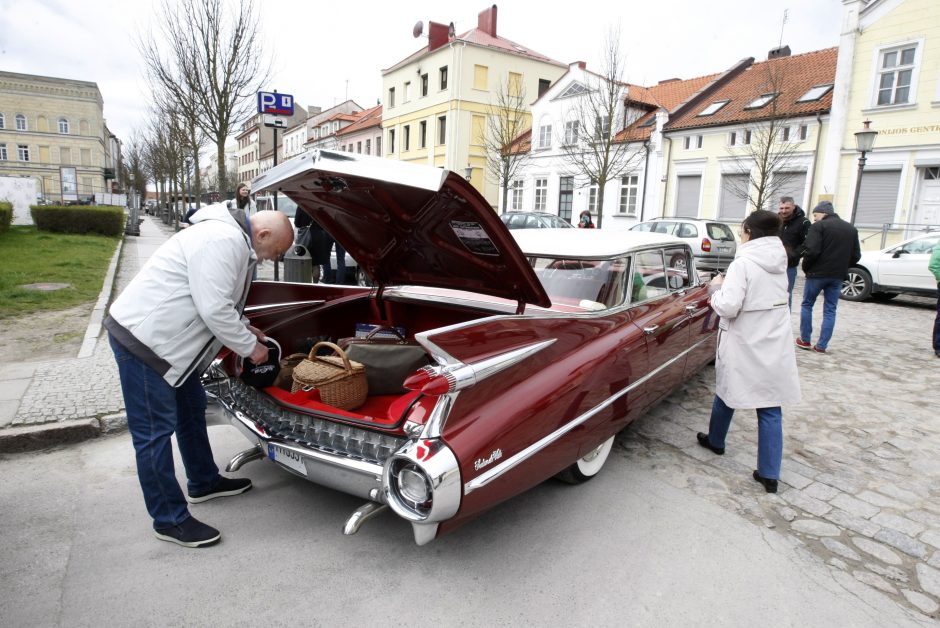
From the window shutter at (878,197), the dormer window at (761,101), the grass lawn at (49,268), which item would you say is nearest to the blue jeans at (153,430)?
the grass lawn at (49,268)

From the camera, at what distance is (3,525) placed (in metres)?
2.92

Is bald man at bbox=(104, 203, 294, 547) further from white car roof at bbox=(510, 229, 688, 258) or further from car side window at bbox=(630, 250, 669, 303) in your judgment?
car side window at bbox=(630, 250, 669, 303)

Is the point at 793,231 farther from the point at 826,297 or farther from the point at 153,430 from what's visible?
the point at 153,430

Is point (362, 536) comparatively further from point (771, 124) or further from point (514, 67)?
point (514, 67)

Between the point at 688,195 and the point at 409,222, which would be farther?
the point at 688,195

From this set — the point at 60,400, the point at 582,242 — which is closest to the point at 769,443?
the point at 582,242

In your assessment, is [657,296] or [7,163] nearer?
[657,296]

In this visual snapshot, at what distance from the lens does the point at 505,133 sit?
31375 millimetres

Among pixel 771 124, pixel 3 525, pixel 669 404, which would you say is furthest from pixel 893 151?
pixel 3 525

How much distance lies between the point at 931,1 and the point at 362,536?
934 inches

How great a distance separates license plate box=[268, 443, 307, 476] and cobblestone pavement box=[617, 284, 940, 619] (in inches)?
90.8

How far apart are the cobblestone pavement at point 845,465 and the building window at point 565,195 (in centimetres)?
2495

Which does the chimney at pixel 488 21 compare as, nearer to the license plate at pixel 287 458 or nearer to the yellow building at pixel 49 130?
the license plate at pixel 287 458

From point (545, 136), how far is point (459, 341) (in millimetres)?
30925
